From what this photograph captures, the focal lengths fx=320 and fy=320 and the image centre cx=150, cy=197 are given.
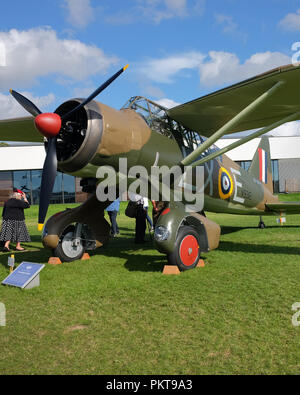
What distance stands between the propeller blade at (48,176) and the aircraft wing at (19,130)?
114 inches

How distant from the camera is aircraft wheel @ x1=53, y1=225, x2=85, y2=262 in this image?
6847 millimetres

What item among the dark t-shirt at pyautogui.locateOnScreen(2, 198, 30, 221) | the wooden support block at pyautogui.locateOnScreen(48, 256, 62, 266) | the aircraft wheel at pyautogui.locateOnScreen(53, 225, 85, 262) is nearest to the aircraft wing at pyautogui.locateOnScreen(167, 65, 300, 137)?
the aircraft wheel at pyautogui.locateOnScreen(53, 225, 85, 262)

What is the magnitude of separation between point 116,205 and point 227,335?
8.69 metres

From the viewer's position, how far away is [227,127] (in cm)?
602

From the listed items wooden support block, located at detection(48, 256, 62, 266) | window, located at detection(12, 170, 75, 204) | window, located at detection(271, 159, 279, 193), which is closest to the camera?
wooden support block, located at detection(48, 256, 62, 266)

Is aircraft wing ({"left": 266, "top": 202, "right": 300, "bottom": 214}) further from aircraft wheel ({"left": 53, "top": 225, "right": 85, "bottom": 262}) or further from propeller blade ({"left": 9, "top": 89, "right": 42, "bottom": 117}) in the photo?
propeller blade ({"left": 9, "top": 89, "right": 42, "bottom": 117})

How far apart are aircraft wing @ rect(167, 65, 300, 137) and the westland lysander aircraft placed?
18 millimetres

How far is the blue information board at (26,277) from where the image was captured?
5004mm

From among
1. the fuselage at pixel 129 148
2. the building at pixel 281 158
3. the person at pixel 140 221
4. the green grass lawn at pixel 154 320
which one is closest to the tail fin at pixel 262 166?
the fuselage at pixel 129 148

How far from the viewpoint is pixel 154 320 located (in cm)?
376

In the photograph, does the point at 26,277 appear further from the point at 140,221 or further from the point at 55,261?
the point at 140,221

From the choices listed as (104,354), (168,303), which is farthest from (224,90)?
Result: (104,354)

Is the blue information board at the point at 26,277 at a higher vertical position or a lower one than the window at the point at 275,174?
lower

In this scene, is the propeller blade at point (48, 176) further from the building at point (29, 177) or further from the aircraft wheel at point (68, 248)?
the building at point (29, 177)
